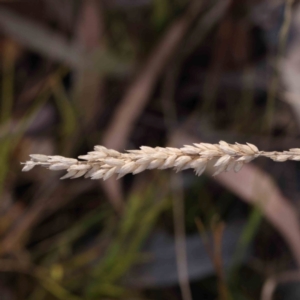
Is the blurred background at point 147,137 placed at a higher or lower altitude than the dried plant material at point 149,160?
higher

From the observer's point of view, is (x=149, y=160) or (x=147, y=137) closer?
(x=149, y=160)

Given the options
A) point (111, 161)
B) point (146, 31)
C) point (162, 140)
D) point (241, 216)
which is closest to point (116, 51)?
point (146, 31)

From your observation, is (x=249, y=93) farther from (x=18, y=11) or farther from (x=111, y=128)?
(x=18, y=11)

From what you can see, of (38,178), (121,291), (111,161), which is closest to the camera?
(111,161)

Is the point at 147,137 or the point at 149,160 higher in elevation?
the point at 147,137
